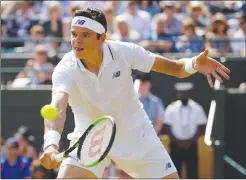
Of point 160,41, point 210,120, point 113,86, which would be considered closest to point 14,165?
point 210,120

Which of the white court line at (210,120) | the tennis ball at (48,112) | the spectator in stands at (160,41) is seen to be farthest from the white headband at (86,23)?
the spectator in stands at (160,41)

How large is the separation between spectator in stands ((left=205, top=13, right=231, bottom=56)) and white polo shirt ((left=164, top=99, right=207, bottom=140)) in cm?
164

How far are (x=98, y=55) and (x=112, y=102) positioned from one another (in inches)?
16.1

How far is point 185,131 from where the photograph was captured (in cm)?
1235

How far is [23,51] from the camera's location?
14.3 meters

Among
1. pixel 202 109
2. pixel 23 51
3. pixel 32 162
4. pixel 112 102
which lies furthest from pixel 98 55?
pixel 23 51

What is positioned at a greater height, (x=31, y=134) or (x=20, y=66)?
(x=20, y=66)

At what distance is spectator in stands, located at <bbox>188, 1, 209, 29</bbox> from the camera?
14633 millimetres

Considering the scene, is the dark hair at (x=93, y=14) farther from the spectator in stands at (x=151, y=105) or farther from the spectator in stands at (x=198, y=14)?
the spectator in stands at (x=198, y=14)

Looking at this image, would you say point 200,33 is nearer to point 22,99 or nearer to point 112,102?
point 22,99

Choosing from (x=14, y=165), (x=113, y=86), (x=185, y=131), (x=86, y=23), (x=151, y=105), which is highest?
(x=86, y=23)

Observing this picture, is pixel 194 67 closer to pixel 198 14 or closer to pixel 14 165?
pixel 14 165

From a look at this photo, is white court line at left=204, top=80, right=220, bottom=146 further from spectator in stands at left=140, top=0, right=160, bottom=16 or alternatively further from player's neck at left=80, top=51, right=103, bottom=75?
player's neck at left=80, top=51, right=103, bottom=75

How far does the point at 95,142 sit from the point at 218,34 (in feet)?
26.7
